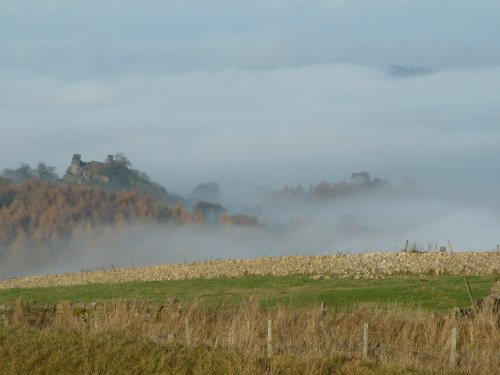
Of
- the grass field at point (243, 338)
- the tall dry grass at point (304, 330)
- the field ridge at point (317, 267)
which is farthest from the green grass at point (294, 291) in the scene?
the tall dry grass at point (304, 330)

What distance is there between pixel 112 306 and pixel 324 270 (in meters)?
26.6

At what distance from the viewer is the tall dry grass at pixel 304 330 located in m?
27.6

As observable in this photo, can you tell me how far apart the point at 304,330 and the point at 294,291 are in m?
17.1

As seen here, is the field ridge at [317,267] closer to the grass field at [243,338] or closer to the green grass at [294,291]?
the green grass at [294,291]

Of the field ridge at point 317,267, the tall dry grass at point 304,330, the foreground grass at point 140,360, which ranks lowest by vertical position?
the foreground grass at point 140,360

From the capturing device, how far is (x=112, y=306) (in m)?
36.8

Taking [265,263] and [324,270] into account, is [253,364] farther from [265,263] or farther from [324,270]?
[265,263]

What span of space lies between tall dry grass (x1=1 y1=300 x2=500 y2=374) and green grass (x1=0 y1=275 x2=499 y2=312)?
4512mm

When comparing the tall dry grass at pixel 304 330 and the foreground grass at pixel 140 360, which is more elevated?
the tall dry grass at pixel 304 330

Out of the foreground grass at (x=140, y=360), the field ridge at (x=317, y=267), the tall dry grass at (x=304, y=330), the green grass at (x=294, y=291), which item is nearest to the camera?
the foreground grass at (x=140, y=360)

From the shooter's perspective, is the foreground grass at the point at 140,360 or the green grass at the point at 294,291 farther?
the green grass at the point at 294,291

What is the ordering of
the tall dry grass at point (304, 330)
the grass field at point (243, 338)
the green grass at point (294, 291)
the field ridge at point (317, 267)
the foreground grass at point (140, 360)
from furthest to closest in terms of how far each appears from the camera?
1. the field ridge at point (317, 267)
2. the green grass at point (294, 291)
3. the tall dry grass at point (304, 330)
4. the grass field at point (243, 338)
5. the foreground grass at point (140, 360)

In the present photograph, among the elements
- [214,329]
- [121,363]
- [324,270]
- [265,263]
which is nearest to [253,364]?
[121,363]

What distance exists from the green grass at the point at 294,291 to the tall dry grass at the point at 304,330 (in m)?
4.51
